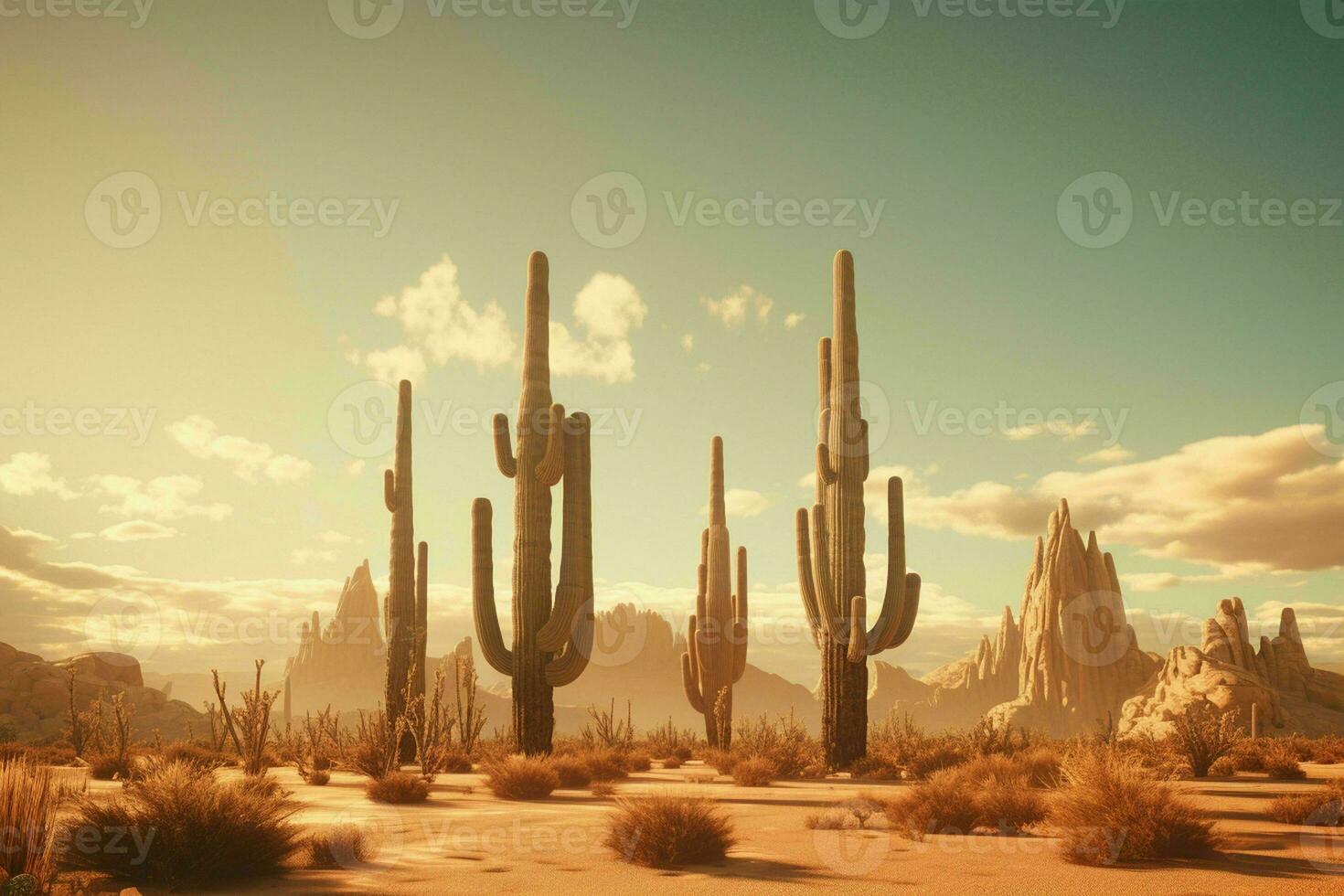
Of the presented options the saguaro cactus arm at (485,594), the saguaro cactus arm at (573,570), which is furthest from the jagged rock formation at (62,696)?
the saguaro cactus arm at (573,570)

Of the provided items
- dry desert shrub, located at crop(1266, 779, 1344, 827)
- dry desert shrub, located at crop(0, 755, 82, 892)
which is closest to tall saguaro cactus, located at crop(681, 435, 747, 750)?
dry desert shrub, located at crop(1266, 779, 1344, 827)

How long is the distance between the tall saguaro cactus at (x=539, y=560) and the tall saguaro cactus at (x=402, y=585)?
13.1ft

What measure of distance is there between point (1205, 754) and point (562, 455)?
12.8 m

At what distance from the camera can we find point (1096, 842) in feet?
24.5

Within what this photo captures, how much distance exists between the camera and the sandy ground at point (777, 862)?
6.59m

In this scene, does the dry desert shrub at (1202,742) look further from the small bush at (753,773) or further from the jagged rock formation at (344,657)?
the jagged rock formation at (344,657)

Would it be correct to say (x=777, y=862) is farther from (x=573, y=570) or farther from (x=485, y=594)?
(x=485, y=594)

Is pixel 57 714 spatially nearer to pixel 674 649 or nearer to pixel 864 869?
pixel 864 869

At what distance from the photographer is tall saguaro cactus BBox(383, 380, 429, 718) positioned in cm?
1938

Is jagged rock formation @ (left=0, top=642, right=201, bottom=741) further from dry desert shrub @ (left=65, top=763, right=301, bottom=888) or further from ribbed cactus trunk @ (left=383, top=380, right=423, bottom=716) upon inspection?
dry desert shrub @ (left=65, top=763, right=301, bottom=888)

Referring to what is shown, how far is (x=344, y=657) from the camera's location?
363 ft

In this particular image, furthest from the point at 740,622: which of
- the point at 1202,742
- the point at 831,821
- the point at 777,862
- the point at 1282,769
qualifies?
the point at 777,862

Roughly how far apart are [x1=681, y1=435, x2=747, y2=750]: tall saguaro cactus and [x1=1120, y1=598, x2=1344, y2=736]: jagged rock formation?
2828 cm

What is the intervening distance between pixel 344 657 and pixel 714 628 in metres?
101
